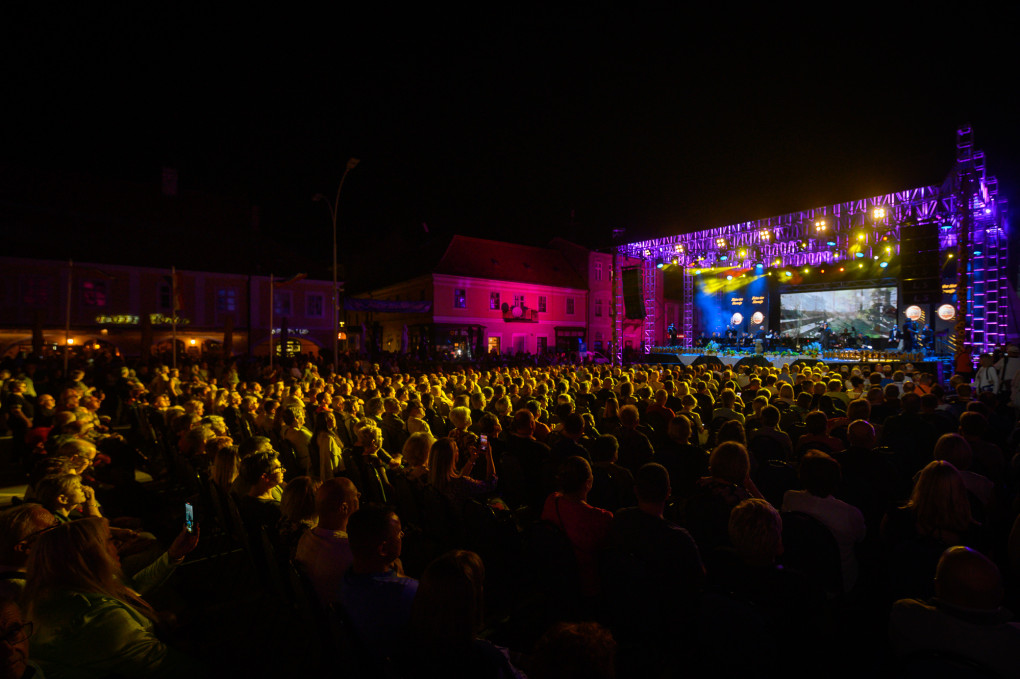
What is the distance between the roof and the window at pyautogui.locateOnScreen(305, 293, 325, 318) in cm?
846

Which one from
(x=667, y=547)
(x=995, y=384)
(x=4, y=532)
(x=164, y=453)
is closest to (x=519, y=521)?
(x=667, y=547)

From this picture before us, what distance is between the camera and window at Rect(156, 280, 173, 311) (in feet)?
102

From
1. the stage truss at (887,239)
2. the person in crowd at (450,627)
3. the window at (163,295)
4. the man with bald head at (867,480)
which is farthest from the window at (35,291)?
the man with bald head at (867,480)

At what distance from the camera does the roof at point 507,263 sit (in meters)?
37.8

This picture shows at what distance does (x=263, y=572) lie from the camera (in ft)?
14.6

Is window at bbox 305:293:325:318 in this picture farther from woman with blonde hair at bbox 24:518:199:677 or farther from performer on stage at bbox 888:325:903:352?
woman with blonde hair at bbox 24:518:199:677

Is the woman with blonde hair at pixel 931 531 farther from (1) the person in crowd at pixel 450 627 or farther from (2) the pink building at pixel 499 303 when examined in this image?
(2) the pink building at pixel 499 303

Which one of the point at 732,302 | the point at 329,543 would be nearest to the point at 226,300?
the point at 329,543

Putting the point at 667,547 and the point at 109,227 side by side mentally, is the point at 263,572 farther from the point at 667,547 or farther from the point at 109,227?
the point at 109,227

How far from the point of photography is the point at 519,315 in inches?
1521

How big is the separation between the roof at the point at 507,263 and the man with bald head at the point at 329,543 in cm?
3330

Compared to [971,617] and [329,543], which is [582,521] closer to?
[329,543]

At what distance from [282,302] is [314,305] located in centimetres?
219

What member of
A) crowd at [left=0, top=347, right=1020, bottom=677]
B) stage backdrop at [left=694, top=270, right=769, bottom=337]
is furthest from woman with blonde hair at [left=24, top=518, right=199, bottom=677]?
stage backdrop at [left=694, top=270, right=769, bottom=337]
